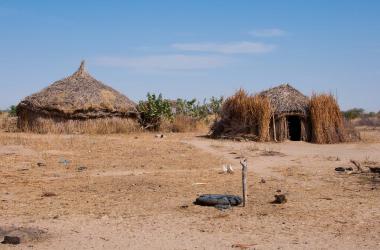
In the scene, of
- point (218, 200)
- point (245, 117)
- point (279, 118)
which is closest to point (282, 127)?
point (279, 118)

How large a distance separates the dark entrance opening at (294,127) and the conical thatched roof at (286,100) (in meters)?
0.56

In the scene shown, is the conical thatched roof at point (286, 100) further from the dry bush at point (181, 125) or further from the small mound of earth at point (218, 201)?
the small mound of earth at point (218, 201)

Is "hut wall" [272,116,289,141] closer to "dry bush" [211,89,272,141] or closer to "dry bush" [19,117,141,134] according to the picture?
"dry bush" [211,89,272,141]

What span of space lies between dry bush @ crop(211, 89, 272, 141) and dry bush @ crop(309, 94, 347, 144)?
1.77m

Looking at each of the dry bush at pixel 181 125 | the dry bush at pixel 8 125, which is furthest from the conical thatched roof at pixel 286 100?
the dry bush at pixel 8 125

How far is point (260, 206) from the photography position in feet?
31.1

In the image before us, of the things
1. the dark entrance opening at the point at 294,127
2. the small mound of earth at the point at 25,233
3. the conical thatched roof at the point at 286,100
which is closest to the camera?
the small mound of earth at the point at 25,233

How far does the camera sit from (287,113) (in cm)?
2261

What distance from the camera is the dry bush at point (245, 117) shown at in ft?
72.8

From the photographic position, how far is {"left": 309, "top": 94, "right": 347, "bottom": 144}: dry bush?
72.3 ft

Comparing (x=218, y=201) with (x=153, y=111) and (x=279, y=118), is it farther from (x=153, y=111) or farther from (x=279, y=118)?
(x=153, y=111)

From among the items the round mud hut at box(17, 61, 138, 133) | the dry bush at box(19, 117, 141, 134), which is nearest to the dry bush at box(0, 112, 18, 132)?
the round mud hut at box(17, 61, 138, 133)

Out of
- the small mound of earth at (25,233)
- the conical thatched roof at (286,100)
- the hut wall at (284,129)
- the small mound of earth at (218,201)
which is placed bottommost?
the small mound of earth at (25,233)

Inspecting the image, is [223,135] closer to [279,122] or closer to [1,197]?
[279,122]
